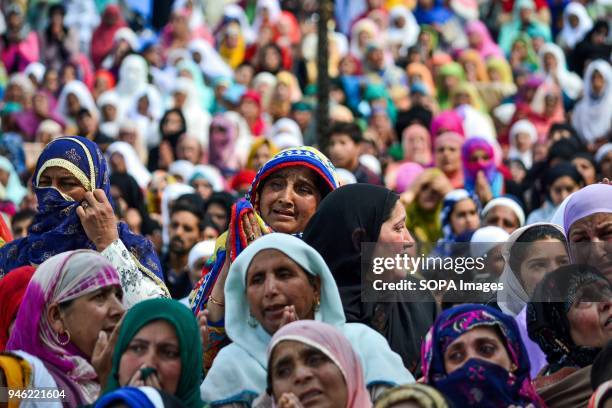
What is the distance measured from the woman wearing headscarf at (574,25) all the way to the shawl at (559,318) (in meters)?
14.7

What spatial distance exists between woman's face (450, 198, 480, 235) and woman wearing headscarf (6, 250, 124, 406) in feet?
15.8

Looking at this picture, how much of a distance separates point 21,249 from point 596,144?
9.11 m

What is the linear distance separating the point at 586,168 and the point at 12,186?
5.11m

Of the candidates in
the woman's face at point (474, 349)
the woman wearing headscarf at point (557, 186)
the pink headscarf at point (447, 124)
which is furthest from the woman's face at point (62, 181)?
the pink headscarf at point (447, 124)

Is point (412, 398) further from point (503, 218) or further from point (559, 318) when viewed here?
point (503, 218)

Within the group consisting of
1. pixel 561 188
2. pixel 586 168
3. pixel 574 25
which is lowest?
pixel 561 188

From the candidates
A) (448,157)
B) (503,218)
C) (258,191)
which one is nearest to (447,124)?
(448,157)

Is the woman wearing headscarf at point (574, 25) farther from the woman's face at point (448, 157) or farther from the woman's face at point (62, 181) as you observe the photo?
the woman's face at point (62, 181)

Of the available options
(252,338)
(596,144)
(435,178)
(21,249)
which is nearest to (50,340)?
(252,338)

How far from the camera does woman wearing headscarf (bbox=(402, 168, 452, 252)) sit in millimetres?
11750

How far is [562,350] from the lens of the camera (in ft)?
21.1

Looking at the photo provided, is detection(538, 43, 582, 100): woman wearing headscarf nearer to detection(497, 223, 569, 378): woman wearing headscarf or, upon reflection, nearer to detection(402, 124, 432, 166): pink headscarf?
detection(402, 124, 432, 166): pink headscarf

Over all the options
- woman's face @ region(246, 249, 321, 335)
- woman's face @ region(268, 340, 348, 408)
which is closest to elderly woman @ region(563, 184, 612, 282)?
woman's face @ region(246, 249, 321, 335)

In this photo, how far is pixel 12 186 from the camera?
1484cm
